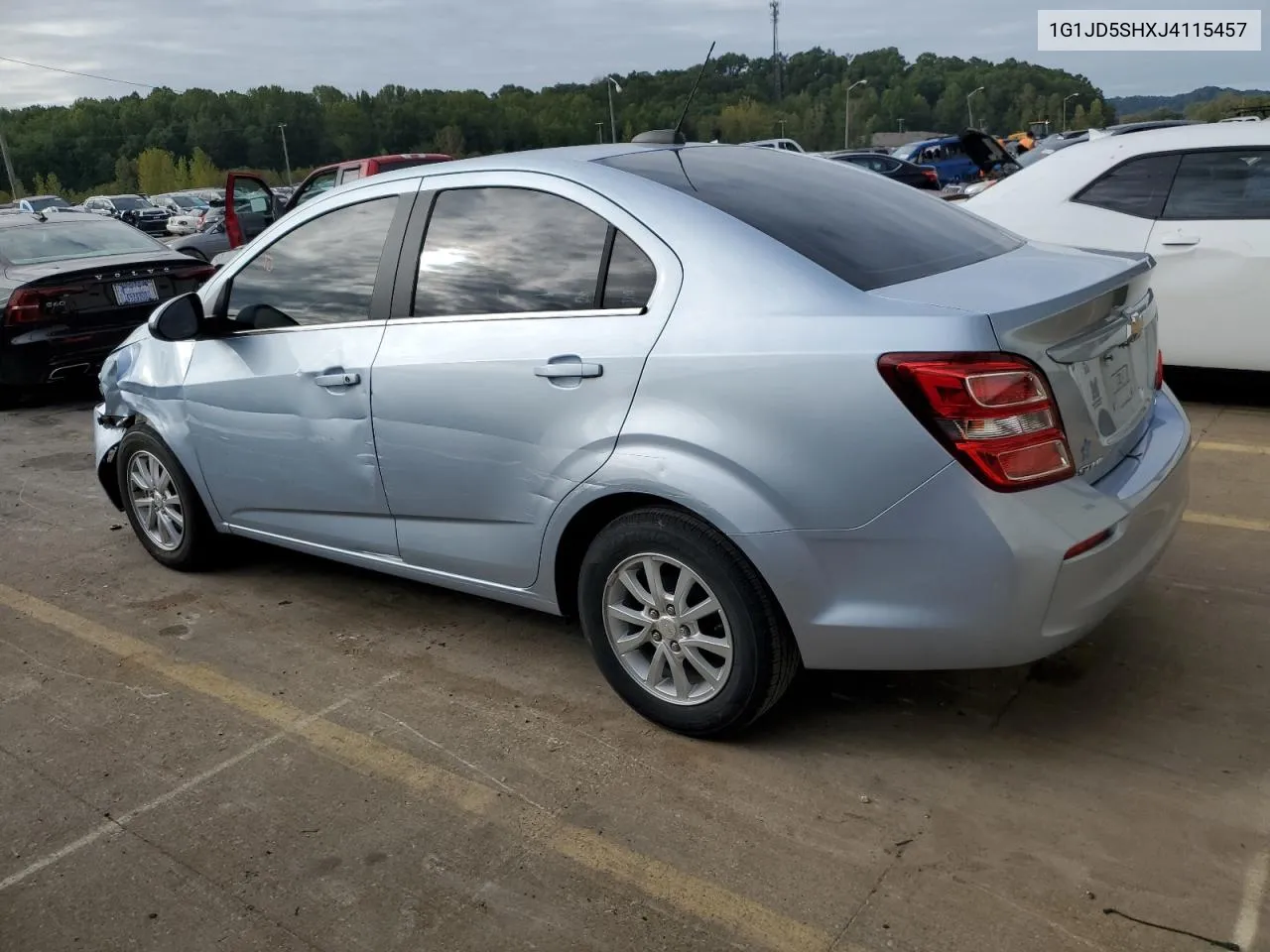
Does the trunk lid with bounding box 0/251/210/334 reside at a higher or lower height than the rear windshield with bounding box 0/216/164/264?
lower

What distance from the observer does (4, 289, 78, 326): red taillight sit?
828 cm

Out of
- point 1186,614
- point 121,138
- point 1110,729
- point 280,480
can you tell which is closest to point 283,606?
point 280,480

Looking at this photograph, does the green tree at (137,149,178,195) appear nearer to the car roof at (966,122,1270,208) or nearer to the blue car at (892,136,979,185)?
the blue car at (892,136,979,185)

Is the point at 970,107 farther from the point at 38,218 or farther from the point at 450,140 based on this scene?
the point at 38,218

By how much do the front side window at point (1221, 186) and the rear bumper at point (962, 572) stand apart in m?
3.88

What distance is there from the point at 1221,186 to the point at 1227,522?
8.04ft

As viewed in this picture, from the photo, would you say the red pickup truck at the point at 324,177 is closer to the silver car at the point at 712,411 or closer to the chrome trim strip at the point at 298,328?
the chrome trim strip at the point at 298,328

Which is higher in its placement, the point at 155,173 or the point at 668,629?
the point at 155,173

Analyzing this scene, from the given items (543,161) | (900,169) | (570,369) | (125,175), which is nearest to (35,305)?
(543,161)

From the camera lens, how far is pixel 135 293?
8.68m

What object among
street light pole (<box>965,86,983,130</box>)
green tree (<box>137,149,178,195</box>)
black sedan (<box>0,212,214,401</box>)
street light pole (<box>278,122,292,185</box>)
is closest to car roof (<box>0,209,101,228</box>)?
black sedan (<box>0,212,214,401</box>)

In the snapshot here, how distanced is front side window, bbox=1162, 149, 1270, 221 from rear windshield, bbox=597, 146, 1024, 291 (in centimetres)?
310

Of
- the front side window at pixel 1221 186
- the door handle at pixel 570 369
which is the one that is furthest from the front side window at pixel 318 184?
the door handle at pixel 570 369

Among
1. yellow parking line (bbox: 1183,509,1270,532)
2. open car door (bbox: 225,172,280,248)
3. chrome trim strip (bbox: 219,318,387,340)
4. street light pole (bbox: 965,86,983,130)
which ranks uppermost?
street light pole (bbox: 965,86,983,130)
